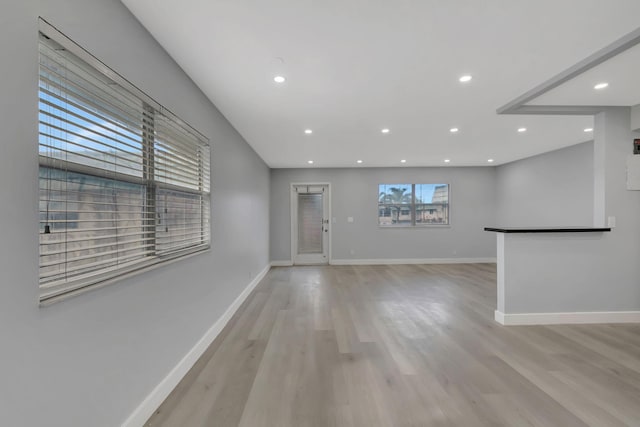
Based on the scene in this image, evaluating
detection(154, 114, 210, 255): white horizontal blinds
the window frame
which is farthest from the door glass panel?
detection(154, 114, 210, 255): white horizontal blinds

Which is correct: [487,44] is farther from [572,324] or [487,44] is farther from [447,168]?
[447,168]

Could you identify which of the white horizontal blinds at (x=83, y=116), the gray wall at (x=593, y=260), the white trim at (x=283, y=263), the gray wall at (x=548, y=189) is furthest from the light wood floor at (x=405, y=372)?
the white trim at (x=283, y=263)

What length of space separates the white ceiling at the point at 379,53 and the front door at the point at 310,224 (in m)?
3.28

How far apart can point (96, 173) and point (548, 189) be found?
22.6ft

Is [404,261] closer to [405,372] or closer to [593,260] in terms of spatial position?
[593,260]

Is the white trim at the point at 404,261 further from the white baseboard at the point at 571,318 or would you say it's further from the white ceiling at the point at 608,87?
the white ceiling at the point at 608,87

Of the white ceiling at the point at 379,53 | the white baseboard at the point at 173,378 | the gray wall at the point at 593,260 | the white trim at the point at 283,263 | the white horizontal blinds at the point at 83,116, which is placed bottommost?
the white trim at the point at 283,263

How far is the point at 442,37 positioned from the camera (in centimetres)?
183

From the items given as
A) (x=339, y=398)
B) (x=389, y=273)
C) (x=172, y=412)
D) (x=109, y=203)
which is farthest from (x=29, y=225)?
(x=389, y=273)

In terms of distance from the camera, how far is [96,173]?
51.8 inches

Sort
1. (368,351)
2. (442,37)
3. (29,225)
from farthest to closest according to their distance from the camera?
(368,351) → (442,37) → (29,225)

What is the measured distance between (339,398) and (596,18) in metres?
2.88

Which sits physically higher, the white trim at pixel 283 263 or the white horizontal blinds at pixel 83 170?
the white horizontal blinds at pixel 83 170

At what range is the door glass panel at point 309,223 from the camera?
22.9 ft
